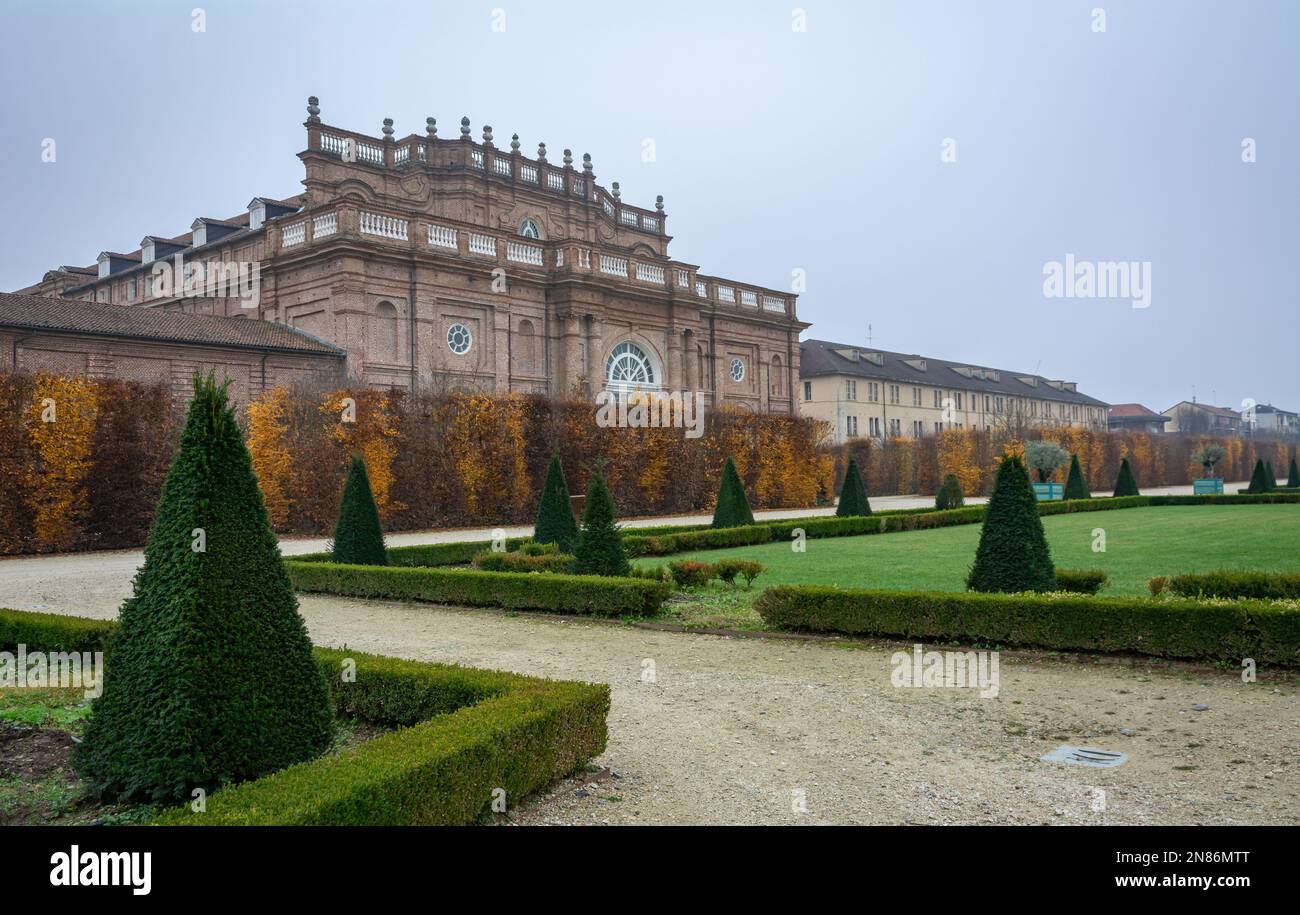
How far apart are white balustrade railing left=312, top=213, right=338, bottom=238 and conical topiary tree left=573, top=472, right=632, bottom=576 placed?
22229 millimetres

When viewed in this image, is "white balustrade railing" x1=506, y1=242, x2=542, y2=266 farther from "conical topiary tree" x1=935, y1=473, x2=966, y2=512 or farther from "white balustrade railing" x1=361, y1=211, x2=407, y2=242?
"conical topiary tree" x1=935, y1=473, x2=966, y2=512

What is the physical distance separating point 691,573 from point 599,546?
4.89 feet

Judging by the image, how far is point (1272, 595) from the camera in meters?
10.3

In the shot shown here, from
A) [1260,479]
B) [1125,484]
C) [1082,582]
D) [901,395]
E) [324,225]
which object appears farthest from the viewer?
[901,395]

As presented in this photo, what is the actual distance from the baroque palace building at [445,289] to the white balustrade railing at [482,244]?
87 mm

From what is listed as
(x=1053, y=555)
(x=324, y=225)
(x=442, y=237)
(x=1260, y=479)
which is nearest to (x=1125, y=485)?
(x=1260, y=479)

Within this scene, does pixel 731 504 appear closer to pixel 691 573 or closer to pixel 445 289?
pixel 691 573

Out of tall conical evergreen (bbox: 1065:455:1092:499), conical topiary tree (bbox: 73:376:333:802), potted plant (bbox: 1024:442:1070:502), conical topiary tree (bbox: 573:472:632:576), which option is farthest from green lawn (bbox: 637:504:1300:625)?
potted plant (bbox: 1024:442:1070:502)

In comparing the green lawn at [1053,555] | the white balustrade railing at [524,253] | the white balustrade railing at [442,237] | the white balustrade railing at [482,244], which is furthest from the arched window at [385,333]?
the green lawn at [1053,555]

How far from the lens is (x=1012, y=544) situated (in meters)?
10.6

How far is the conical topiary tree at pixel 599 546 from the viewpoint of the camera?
13.3 m

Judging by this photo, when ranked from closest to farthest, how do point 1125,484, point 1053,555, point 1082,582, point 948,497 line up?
point 1082,582, point 1053,555, point 948,497, point 1125,484
